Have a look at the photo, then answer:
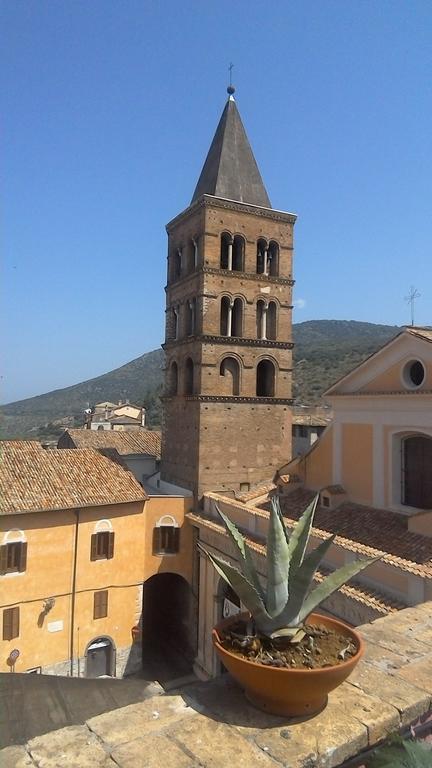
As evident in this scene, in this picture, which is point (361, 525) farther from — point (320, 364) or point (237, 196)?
point (320, 364)

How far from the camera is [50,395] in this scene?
127m

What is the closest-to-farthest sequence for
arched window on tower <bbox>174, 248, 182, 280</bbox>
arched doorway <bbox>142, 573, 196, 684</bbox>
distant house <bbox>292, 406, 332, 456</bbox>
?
1. arched doorway <bbox>142, 573, 196, 684</bbox>
2. arched window on tower <bbox>174, 248, 182, 280</bbox>
3. distant house <bbox>292, 406, 332, 456</bbox>

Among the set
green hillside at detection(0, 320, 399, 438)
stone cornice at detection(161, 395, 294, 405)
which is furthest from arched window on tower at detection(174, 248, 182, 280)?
green hillside at detection(0, 320, 399, 438)

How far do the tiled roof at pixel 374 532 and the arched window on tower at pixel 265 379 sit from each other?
14.9ft

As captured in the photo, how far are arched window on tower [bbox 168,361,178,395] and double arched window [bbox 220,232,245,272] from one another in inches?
171

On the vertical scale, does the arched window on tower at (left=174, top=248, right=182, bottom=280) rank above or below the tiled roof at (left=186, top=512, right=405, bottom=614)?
above

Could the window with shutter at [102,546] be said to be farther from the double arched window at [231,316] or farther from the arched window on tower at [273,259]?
the arched window on tower at [273,259]

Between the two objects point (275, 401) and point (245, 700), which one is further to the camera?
point (275, 401)

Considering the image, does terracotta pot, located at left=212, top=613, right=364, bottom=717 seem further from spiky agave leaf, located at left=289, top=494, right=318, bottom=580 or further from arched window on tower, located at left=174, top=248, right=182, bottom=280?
arched window on tower, located at left=174, top=248, right=182, bottom=280

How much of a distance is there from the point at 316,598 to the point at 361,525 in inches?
418

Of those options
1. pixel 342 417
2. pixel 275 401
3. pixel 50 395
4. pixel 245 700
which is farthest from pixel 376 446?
pixel 50 395

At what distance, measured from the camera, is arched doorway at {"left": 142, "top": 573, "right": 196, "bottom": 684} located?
17.6 m

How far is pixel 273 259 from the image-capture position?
19719mm

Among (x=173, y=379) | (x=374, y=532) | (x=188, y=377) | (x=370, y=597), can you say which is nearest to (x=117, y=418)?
(x=173, y=379)
